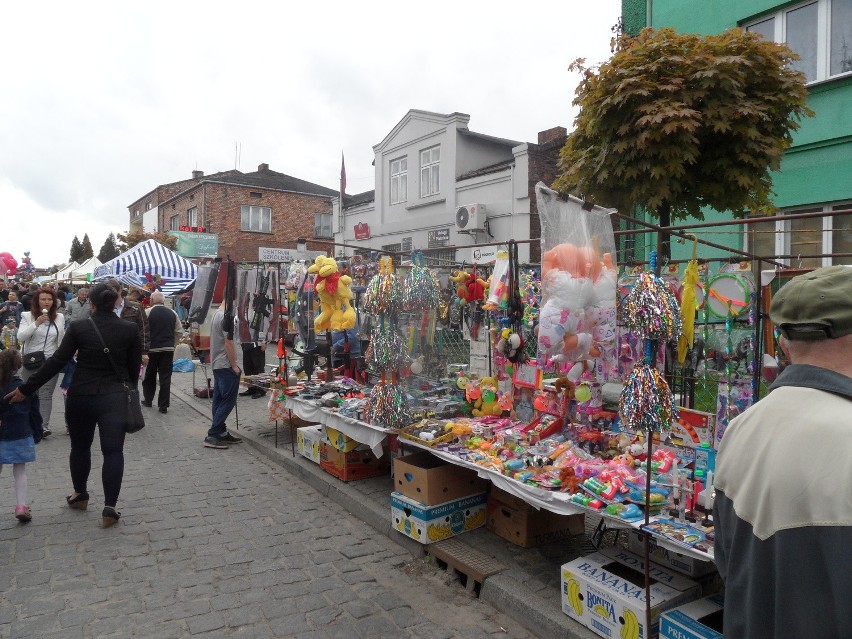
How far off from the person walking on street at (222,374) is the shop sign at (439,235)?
9504 millimetres

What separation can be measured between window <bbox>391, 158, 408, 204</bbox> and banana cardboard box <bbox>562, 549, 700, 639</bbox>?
15080 millimetres

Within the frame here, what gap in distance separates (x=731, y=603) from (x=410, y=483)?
3064 mm

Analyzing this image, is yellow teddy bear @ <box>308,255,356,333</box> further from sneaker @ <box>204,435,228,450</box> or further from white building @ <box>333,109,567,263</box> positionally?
white building @ <box>333,109,567,263</box>

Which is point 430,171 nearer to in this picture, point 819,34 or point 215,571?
point 819,34

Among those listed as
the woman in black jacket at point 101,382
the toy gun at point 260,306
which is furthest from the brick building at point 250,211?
the woman in black jacket at point 101,382

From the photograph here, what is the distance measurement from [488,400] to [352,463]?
150cm

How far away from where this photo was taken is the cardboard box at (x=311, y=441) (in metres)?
6.06

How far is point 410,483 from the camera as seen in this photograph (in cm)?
436

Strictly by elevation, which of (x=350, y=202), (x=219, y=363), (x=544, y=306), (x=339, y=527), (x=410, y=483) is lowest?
(x=339, y=527)

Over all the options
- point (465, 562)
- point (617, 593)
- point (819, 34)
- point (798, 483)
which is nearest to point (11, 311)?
point (465, 562)

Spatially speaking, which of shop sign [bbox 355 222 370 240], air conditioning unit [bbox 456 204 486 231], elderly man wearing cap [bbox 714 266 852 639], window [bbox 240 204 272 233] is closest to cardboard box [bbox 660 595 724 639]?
elderly man wearing cap [bbox 714 266 852 639]

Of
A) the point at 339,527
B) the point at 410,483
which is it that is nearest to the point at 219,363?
the point at 339,527

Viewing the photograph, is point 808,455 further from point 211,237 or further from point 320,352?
point 211,237

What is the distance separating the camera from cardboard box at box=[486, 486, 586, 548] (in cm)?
411
